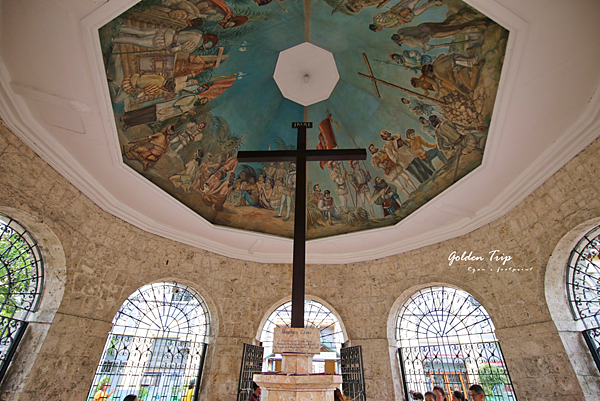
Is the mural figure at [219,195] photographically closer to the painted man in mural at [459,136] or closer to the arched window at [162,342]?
the arched window at [162,342]

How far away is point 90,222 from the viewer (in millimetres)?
7465

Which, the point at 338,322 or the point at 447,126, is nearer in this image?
the point at 447,126

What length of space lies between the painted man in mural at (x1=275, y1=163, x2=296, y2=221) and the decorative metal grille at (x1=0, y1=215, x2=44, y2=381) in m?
5.95

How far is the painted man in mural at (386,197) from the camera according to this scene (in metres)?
8.82

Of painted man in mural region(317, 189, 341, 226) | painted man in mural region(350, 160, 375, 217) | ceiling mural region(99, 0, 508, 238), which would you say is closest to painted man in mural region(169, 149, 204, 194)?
ceiling mural region(99, 0, 508, 238)

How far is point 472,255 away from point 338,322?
14.4 feet

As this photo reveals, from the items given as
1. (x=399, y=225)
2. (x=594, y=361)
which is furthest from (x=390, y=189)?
(x=594, y=361)

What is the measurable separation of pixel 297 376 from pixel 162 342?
659 centimetres

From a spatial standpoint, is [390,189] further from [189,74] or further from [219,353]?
[219,353]

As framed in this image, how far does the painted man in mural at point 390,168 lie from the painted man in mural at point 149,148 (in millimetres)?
5382

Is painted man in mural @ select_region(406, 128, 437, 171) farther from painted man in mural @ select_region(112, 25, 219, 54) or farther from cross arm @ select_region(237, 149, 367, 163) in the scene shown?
painted man in mural @ select_region(112, 25, 219, 54)

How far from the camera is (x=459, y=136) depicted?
6.98 m

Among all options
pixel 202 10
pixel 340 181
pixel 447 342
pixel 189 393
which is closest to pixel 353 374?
pixel 447 342

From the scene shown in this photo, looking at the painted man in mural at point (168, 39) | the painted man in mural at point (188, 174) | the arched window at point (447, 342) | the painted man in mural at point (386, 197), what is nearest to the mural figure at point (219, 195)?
the painted man in mural at point (188, 174)
